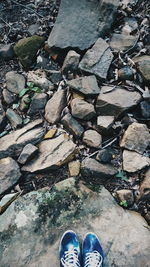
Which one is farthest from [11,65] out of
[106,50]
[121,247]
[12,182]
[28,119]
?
[121,247]

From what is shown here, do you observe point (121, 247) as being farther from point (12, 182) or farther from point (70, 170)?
point (12, 182)

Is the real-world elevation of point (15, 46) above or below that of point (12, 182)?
above

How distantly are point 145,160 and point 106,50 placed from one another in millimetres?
1351

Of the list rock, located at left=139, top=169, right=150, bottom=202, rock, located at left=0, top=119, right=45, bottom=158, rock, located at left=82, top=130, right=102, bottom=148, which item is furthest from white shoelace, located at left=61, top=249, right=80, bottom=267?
rock, located at left=0, top=119, right=45, bottom=158

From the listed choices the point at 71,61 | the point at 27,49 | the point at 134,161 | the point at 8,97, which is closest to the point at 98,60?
the point at 71,61

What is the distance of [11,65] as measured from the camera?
3846 mm

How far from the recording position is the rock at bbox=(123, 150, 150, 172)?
2.97 m

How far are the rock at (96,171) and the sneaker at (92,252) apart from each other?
0.53 metres

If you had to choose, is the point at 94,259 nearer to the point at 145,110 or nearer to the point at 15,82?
the point at 145,110

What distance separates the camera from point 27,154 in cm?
312

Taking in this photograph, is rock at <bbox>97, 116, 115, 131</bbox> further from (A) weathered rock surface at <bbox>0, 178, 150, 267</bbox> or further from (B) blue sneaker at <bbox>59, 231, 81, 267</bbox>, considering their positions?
(B) blue sneaker at <bbox>59, 231, 81, 267</bbox>

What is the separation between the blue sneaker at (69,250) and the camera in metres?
2.69

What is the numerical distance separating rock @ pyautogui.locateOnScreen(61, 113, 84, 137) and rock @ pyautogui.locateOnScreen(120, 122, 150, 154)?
1.48 ft

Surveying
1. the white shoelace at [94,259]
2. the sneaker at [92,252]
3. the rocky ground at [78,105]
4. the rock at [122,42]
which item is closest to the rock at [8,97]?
the rocky ground at [78,105]
